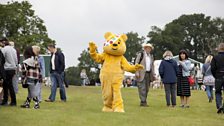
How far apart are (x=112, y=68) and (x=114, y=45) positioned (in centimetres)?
66

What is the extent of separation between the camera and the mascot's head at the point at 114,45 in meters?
13.1

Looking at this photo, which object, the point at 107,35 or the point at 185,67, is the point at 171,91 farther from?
the point at 107,35

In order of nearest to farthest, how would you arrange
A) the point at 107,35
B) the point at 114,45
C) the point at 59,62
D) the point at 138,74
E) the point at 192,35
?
the point at 114,45, the point at 107,35, the point at 138,74, the point at 59,62, the point at 192,35

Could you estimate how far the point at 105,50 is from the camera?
43.6 feet

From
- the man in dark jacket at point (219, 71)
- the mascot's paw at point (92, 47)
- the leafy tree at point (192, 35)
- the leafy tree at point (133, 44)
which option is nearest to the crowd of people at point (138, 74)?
the man in dark jacket at point (219, 71)

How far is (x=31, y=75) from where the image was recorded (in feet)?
43.7

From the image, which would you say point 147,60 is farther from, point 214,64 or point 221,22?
point 221,22

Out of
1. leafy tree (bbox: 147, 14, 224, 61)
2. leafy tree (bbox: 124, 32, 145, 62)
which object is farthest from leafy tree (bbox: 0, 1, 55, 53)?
leafy tree (bbox: 124, 32, 145, 62)

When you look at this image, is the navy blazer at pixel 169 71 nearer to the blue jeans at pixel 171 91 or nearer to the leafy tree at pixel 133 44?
the blue jeans at pixel 171 91

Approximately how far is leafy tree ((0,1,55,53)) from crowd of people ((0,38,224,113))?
44863mm

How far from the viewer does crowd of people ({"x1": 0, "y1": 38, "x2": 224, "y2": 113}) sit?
43.8 ft

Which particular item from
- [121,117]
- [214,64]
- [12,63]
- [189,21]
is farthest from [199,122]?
[189,21]

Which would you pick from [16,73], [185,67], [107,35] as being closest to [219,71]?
[185,67]

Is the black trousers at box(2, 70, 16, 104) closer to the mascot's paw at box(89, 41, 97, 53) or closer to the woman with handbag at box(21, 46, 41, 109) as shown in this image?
the woman with handbag at box(21, 46, 41, 109)
